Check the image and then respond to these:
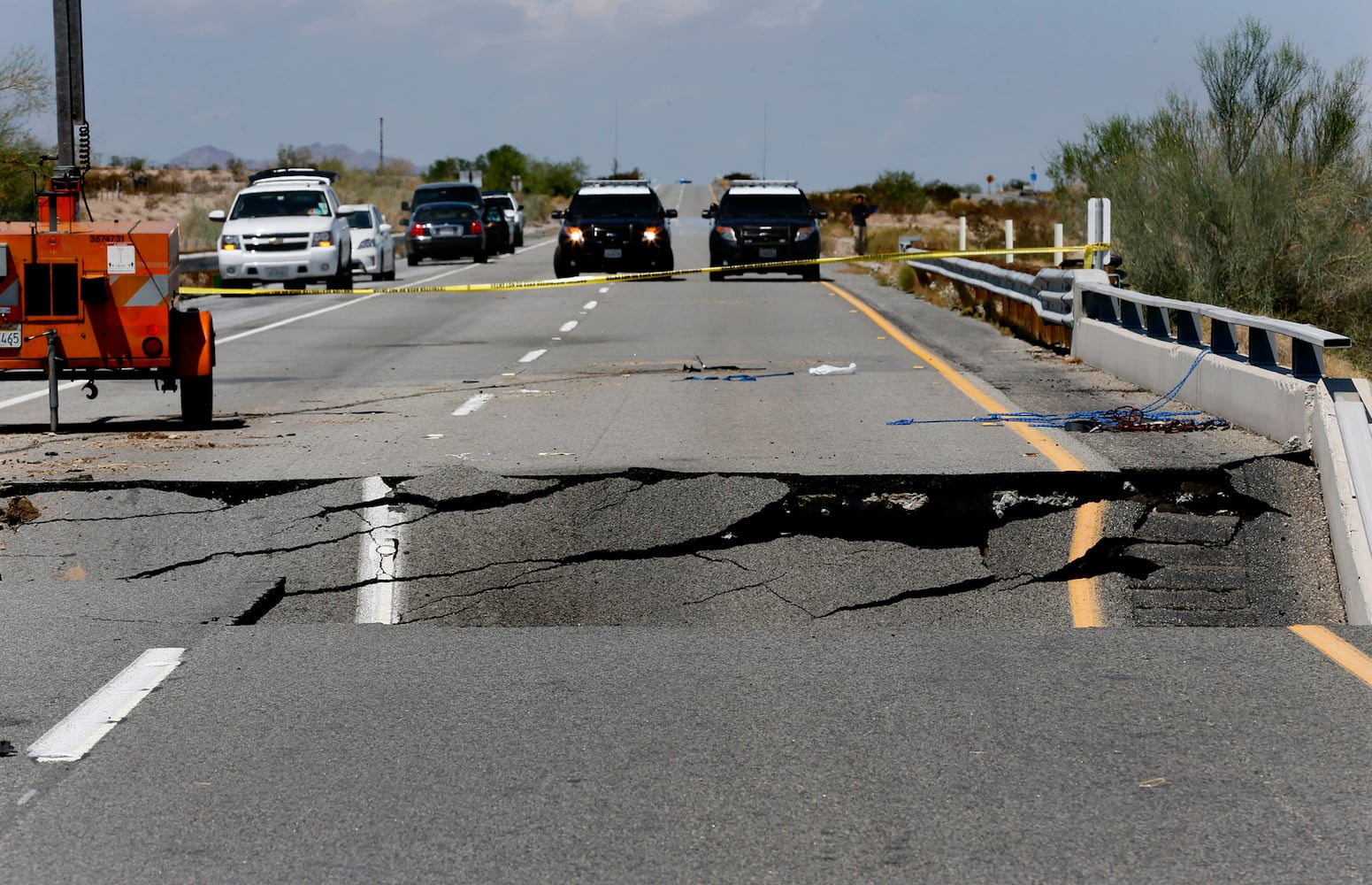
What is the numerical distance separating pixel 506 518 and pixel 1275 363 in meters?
4.94

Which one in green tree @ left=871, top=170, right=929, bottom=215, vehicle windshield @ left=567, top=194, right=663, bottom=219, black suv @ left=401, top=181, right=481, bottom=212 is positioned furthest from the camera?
green tree @ left=871, top=170, right=929, bottom=215

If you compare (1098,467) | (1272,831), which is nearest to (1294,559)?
(1098,467)

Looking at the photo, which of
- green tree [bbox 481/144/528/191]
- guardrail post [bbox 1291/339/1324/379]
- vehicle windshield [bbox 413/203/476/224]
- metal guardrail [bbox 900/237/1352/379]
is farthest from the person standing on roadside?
green tree [bbox 481/144/528/191]

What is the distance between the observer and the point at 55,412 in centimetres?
1148

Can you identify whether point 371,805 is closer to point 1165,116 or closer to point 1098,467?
point 1098,467

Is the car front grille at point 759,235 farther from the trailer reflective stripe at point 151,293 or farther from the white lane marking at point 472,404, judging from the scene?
the trailer reflective stripe at point 151,293

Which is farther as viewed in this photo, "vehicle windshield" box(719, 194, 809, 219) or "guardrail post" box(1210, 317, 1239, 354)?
"vehicle windshield" box(719, 194, 809, 219)

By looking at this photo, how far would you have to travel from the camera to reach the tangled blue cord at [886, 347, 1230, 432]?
10.5 metres

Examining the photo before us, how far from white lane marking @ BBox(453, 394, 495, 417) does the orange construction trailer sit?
1867 millimetres

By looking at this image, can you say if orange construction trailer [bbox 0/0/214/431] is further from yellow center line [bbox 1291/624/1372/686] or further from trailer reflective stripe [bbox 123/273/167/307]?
yellow center line [bbox 1291/624/1372/686]

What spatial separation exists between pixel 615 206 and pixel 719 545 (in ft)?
84.9

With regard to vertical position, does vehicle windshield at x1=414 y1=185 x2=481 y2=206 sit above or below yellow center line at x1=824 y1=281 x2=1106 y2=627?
above

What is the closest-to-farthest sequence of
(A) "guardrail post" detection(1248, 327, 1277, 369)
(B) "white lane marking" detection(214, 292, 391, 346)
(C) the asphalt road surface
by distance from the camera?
(C) the asphalt road surface → (A) "guardrail post" detection(1248, 327, 1277, 369) → (B) "white lane marking" detection(214, 292, 391, 346)

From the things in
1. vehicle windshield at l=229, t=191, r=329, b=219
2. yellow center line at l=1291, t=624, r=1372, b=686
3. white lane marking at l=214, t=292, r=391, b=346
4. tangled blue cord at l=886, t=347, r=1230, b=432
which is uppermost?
vehicle windshield at l=229, t=191, r=329, b=219
